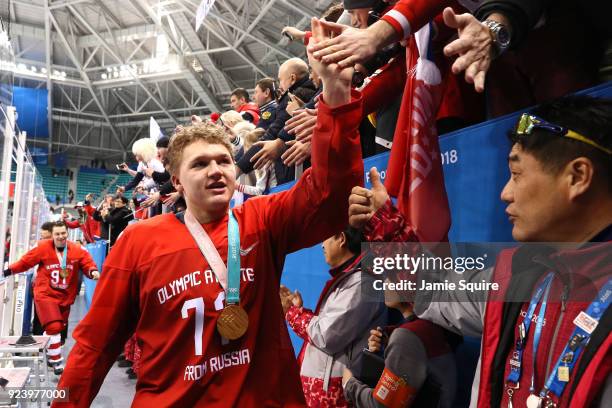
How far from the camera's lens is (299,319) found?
96.0 inches

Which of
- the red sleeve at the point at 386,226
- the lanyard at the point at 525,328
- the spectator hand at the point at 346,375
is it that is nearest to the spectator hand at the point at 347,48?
the red sleeve at the point at 386,226

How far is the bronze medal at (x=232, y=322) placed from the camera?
156 centimetres

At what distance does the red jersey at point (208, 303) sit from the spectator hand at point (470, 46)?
341 millimetres

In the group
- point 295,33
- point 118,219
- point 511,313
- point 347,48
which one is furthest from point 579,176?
point 118,219

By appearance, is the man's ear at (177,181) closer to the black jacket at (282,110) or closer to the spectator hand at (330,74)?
the spectator hand at (330,74)

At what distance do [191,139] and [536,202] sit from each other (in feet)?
3.79

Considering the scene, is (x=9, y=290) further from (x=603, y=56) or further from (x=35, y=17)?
(x=35, y=17)

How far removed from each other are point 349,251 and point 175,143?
0.92 m

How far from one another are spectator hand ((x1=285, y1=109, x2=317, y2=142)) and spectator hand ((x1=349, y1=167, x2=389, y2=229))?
55cm

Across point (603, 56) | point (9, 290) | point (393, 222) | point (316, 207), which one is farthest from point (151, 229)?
point (9, 290)

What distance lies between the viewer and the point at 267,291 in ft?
5.64

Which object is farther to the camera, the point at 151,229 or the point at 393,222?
the point at 151,229

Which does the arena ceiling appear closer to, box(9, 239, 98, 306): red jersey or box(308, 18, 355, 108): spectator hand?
box(9, 239, 98, 306): red jersey

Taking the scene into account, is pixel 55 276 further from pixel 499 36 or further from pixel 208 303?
pixel 499 36
